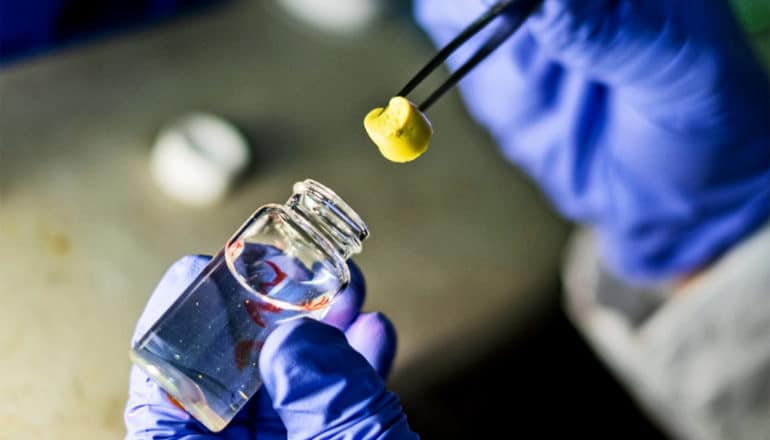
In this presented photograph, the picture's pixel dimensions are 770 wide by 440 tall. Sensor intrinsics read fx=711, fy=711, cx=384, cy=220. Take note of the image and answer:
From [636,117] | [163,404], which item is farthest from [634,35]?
[163,404]

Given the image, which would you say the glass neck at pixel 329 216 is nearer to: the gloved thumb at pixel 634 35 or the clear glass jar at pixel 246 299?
the clear glass jar at pixel 246 299

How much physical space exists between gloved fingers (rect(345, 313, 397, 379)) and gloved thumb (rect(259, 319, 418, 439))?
0.25 feet

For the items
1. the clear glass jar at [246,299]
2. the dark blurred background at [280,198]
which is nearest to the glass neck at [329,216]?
the clear glass jar at [246,299]

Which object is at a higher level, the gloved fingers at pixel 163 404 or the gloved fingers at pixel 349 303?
the gloved fingers at pixel 163 404

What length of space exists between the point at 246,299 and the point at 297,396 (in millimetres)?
94

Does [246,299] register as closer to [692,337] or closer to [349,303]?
[349,303]

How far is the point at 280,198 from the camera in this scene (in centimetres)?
106

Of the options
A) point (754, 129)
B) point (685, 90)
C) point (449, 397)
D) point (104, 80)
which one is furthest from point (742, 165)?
point (104, 80)

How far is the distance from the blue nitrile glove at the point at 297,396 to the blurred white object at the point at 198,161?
372 mm

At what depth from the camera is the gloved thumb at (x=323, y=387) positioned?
0.58 meters

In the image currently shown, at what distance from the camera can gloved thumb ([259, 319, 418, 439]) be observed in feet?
1.91

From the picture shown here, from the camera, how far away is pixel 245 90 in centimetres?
117

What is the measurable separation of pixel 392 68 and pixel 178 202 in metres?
0.46

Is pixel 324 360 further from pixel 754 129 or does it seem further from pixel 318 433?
pixel 754 129
